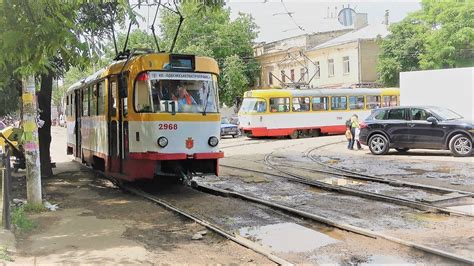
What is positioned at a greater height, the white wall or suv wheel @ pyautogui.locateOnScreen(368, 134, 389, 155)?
the white wall

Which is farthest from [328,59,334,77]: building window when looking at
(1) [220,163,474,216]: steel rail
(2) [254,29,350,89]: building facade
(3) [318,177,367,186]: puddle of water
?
(3) [318,177,367,186]: puddle of water

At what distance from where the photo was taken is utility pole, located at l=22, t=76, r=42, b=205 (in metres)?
10.3

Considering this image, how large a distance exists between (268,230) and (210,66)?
15.2 feet

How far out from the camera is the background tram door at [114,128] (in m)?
12.2

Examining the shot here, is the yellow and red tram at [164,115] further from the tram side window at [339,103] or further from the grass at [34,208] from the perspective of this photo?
the tram side window at [339,103]

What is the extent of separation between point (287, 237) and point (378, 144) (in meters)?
12.1

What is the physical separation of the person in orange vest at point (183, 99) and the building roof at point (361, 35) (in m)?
36.1

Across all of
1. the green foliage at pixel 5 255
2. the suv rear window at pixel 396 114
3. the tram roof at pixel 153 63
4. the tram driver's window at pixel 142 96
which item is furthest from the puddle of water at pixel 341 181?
the green foliage at pixel 5 255

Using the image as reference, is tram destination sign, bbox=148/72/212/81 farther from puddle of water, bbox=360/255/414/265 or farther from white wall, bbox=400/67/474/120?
white wall, bbox=400/67/474/120

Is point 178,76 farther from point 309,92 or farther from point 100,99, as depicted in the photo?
point 309,92

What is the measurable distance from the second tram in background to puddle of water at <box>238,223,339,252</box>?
22.5 meters

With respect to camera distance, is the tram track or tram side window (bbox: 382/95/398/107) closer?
the tram track

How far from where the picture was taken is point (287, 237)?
7918mm

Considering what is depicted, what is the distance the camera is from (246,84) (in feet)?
175
